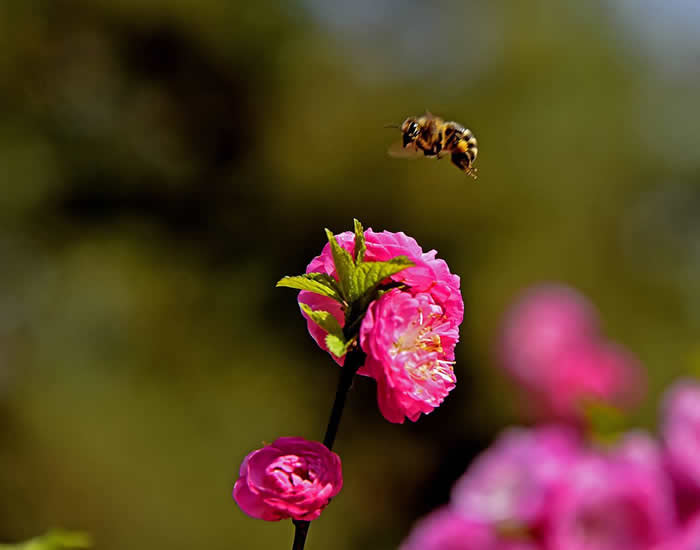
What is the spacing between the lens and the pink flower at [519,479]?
92 cm

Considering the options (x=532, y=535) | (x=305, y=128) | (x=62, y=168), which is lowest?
(x=532, y=535)

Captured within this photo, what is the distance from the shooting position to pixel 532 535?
92 centimetres

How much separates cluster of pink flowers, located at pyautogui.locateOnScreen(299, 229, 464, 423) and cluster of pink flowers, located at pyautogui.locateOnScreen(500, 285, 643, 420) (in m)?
1.18

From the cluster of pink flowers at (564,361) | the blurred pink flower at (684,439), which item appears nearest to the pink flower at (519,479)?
the blurred pink flower at (684,439)

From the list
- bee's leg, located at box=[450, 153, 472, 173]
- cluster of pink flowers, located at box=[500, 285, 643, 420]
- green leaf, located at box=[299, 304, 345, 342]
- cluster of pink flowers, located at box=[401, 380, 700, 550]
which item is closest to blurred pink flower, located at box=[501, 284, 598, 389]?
cluster of pink flowers, located at box=[500, 285, 643, 420]

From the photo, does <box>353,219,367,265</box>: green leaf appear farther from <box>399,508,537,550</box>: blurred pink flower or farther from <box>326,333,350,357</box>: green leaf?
<box>399,508,537,550</box>: blurred pink flower

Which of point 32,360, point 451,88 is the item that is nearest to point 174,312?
point 32,360

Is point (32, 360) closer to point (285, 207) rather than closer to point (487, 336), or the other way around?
point (285, 207)

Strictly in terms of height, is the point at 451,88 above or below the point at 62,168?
above

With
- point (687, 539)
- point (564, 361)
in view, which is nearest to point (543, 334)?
point (564, 361)

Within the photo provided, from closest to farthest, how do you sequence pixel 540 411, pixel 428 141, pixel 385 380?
pixel 385 380 < pixel 428 141 < pixel 540 411

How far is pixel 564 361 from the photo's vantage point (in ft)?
7.85

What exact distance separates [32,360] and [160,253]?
3.10 feet

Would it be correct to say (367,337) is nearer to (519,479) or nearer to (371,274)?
(371,274)
